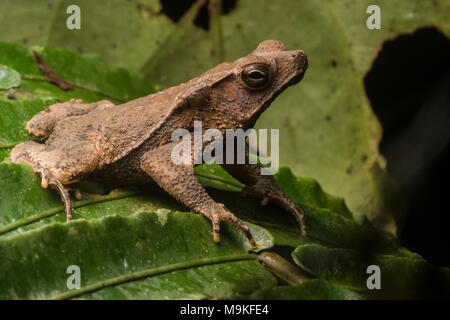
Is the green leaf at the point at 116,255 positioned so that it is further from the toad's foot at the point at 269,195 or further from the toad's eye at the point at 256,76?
the toad's eye at the point at 256,76

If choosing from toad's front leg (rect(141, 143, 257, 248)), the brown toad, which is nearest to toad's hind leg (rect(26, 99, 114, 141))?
the brown toad

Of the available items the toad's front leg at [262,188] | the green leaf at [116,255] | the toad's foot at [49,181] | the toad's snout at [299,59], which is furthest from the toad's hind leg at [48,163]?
the toad's snout at [299,59]

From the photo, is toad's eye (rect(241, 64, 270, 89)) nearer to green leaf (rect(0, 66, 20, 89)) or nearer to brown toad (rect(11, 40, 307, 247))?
brown toad (rect(11, 40, 307, 247))

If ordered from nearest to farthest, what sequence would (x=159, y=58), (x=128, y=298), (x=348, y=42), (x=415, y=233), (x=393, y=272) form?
(x=128, y=298) → (x=393, y=272) → (x=415, y=233) → (x=348, y=42) → (x=159, y=58)

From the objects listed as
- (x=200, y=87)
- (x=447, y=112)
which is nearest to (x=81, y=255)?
(x=200, y=87)

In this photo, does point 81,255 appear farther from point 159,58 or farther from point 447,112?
point 159,58

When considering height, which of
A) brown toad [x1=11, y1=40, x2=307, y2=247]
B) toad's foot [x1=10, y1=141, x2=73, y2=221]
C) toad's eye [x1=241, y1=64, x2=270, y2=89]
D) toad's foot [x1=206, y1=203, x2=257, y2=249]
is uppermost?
toad's eye [x1=241, y1=64, x2=270, y2=89]

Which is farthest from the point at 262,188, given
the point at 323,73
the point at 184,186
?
the point at 323,73

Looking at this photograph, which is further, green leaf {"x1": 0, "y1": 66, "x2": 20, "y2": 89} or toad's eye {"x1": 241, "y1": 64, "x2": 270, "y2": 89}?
green leaf {"x1": 0, "y1": 66, "x2": 20, "y2": 89}
